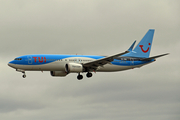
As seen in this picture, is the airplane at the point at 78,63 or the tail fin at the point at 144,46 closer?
the airplane at the point at 78,63

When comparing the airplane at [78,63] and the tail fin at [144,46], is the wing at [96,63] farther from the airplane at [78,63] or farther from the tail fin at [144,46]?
the tail fin at [144,46]

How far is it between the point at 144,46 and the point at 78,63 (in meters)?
18.0

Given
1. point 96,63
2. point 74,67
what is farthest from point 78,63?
point 96,63

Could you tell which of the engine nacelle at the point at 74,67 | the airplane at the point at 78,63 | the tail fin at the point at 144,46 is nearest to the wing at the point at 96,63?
the airplane at the point at 78,63

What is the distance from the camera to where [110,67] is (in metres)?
73.7

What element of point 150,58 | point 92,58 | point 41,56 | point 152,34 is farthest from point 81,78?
point 152,34

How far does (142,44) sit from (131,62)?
7240 millimetres

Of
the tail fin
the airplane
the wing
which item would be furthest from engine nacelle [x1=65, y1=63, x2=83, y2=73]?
the tail fin

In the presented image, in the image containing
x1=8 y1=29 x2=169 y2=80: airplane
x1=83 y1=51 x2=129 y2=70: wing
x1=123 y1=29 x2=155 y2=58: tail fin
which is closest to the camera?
x1=8 y1=29 x2=169 y2=80: airplane

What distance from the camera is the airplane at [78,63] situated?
2653 inches

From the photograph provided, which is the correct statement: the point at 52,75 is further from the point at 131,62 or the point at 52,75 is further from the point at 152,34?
the point at 152,34

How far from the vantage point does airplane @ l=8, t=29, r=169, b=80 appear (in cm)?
6738

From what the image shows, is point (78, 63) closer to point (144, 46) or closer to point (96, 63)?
point (96, 63)

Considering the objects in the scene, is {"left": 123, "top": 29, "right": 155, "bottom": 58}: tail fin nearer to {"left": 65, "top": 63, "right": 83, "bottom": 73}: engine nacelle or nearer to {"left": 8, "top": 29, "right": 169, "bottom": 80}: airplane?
{"left": 8, "top": 29, "right": 169, "bottom": 80}: airplane
